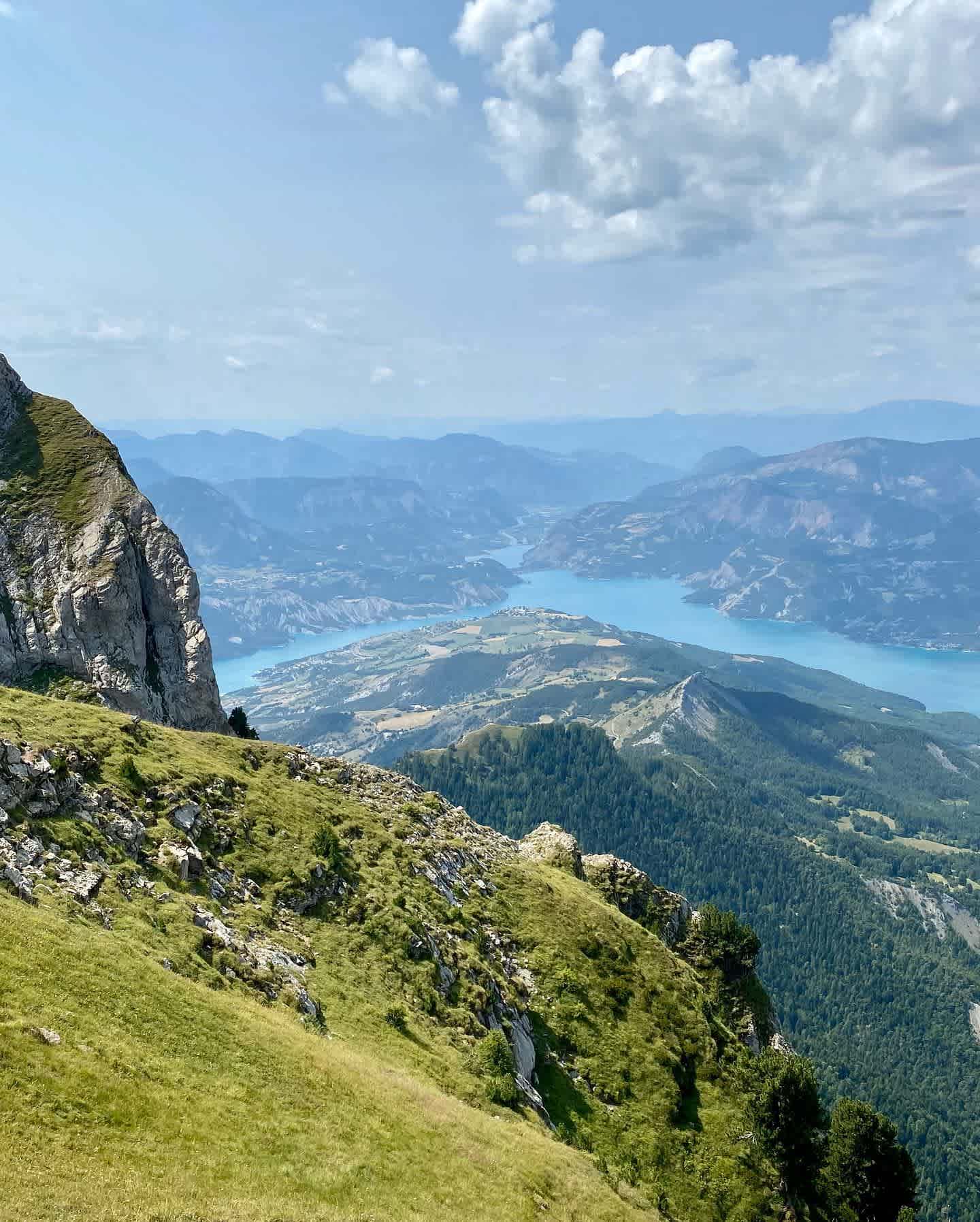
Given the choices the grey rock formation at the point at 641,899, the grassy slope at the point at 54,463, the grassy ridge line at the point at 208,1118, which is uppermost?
the grassy slope at the point at 54,463

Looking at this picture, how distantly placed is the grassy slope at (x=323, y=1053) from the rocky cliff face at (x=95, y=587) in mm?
22811

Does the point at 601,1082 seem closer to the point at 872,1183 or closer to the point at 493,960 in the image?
the point at 493,960

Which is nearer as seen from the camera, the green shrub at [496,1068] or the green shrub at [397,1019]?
the green shrub at [496,1068]

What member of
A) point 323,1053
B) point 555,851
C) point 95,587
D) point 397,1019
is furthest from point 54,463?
point 323,1053

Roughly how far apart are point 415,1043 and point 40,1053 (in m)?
24.4

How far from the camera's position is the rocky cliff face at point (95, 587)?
252ft

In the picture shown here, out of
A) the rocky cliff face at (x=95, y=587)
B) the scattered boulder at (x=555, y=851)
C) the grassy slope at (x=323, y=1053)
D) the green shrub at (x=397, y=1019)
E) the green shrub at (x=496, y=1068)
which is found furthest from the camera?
the scattered boulder at (x=555, y=851)

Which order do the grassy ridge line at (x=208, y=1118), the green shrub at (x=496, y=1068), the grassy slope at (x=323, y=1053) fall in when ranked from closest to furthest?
the grassy ridge line at (x=208, y=1118) → the grassy slope at (x=323, y=1053) → the green shrub at (x=496, y=1068)

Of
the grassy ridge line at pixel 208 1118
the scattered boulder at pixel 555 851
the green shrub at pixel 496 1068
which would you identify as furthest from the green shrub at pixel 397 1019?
the scattered boulder at pixel 555 851

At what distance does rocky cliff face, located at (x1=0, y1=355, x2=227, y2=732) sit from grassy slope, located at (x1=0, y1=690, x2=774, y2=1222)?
2281 cm

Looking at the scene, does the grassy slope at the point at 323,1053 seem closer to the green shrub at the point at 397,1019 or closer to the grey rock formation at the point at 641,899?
the green shrub at the point at 397,1019

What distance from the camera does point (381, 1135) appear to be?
32.6 meters

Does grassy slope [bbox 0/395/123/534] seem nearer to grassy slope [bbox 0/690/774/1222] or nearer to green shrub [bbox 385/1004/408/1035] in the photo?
grassy slope [bbox 0/690/774/1222]

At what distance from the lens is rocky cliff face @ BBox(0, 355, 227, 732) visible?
7694 centimetres
